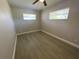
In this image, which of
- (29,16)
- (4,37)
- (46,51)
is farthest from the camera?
(29,16)

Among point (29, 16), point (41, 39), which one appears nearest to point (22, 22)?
point (29, 16)

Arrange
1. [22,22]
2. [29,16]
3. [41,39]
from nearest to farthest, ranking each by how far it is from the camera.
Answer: [41,39]
[22,22]
[29,16]

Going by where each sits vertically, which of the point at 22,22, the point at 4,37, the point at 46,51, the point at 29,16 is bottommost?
the point at 46,51

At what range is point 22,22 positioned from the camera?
4.58 m

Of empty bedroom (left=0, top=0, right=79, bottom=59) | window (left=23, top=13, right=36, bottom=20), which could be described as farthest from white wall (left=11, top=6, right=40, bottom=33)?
window (left=23, top=13, right=36, bottom=20)

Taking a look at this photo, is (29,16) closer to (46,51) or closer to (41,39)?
(41,39)

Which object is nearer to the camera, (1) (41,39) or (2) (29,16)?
(1) (41,39)

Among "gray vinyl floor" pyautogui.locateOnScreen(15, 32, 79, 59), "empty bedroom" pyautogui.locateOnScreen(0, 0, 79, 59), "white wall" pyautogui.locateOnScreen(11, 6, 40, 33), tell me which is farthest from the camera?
"white wall" pyautogui.locateOnScreen(11, 6, 40, 33)

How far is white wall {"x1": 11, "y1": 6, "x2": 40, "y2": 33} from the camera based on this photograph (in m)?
4.16

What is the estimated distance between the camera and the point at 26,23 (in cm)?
482

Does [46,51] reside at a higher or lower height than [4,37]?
lower

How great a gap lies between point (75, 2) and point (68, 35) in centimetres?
168

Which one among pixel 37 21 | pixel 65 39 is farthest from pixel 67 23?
pixel 37 21

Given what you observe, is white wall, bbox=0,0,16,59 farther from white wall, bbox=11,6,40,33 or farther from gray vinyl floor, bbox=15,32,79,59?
white wall, bbox=11,6,40,33
